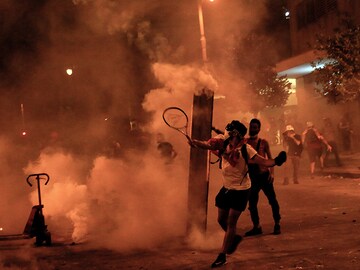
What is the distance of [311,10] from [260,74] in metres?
3.82

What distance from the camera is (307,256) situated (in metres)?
5.42

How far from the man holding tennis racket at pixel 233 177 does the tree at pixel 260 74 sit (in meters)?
18.7

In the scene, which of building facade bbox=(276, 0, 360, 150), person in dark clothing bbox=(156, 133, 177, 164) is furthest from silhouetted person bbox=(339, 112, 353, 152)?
person in dark clothing bbox=(156, 133, 177, 164)

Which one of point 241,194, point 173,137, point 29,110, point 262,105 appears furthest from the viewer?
point 29,110

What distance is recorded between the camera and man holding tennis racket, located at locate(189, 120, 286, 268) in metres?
5.27

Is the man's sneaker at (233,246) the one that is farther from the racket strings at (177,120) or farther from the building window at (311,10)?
the building window at (311,10)

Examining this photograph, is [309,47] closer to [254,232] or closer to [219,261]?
[254,232]

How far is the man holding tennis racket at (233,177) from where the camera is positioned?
17.3 feet

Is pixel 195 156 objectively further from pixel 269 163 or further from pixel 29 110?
pixel 29 110

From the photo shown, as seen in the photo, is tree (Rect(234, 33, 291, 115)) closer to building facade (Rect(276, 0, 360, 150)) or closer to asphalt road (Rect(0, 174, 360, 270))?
building facade (Rect(276, 0, 360, 150))

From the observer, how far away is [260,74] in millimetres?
24250

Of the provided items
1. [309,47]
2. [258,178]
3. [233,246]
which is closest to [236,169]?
[233,246]

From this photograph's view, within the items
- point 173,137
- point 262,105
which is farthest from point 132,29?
point 262,105

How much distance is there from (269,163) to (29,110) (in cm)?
3335
